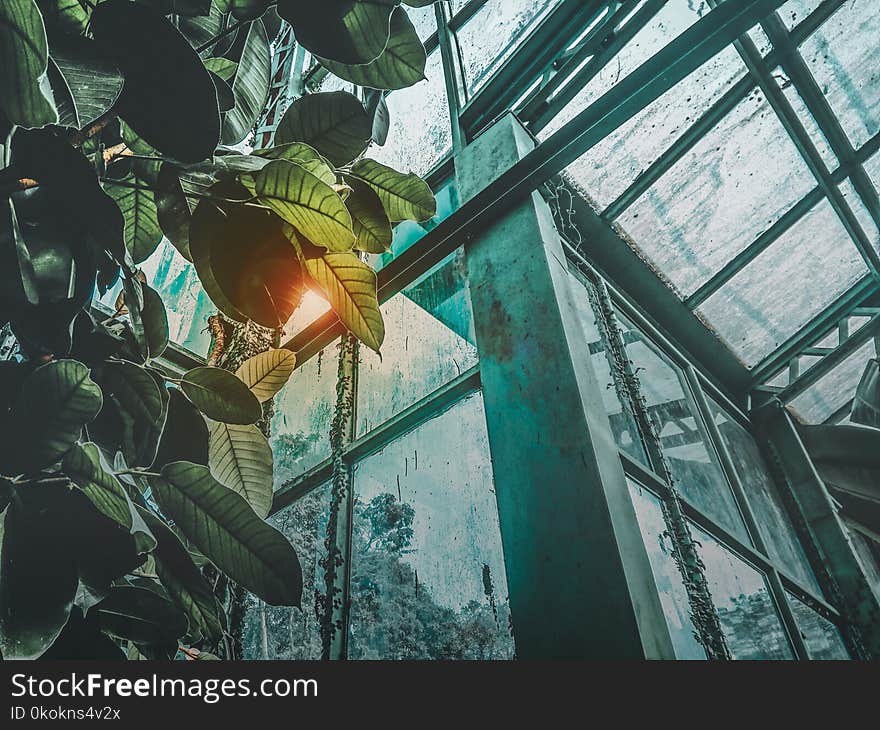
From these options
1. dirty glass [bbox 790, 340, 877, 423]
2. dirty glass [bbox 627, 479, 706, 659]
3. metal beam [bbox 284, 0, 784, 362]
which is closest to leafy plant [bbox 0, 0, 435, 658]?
metal beam [bbox 284, 0, 784, 362]

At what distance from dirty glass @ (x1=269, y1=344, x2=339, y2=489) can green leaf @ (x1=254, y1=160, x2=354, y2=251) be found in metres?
1.90

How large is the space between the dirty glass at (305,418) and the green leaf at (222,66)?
6.02 feet

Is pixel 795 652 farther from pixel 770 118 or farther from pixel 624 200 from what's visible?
pixel 770 118

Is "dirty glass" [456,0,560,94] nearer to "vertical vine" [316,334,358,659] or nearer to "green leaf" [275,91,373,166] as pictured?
"vertical vine" [316,334,358,659]

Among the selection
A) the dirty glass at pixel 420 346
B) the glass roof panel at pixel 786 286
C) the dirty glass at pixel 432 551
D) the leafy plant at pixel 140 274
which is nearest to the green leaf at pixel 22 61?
the leafy plant at pixel 140 274

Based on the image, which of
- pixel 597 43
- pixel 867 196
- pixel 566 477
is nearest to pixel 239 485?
pixel 566 477

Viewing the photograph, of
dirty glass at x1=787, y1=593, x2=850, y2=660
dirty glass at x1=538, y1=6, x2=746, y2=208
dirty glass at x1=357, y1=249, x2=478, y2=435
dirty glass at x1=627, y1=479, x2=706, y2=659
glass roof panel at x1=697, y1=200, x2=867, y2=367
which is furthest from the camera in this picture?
glass roof panel at x1=697, y1=200, x2=867, y2=367

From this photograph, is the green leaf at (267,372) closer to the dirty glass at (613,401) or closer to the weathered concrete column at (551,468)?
the weathered concrete column at (551,468)

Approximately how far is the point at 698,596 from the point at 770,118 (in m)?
3.45

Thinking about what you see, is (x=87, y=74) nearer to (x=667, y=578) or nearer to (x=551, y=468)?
(x=551, y=468)

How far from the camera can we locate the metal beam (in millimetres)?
1726

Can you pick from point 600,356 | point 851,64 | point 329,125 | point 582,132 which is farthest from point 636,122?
point 329,125

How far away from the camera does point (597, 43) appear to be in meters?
2.98

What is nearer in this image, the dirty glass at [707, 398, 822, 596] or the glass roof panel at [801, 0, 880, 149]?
the glass roof panel at [801, 0, 880, 149]
